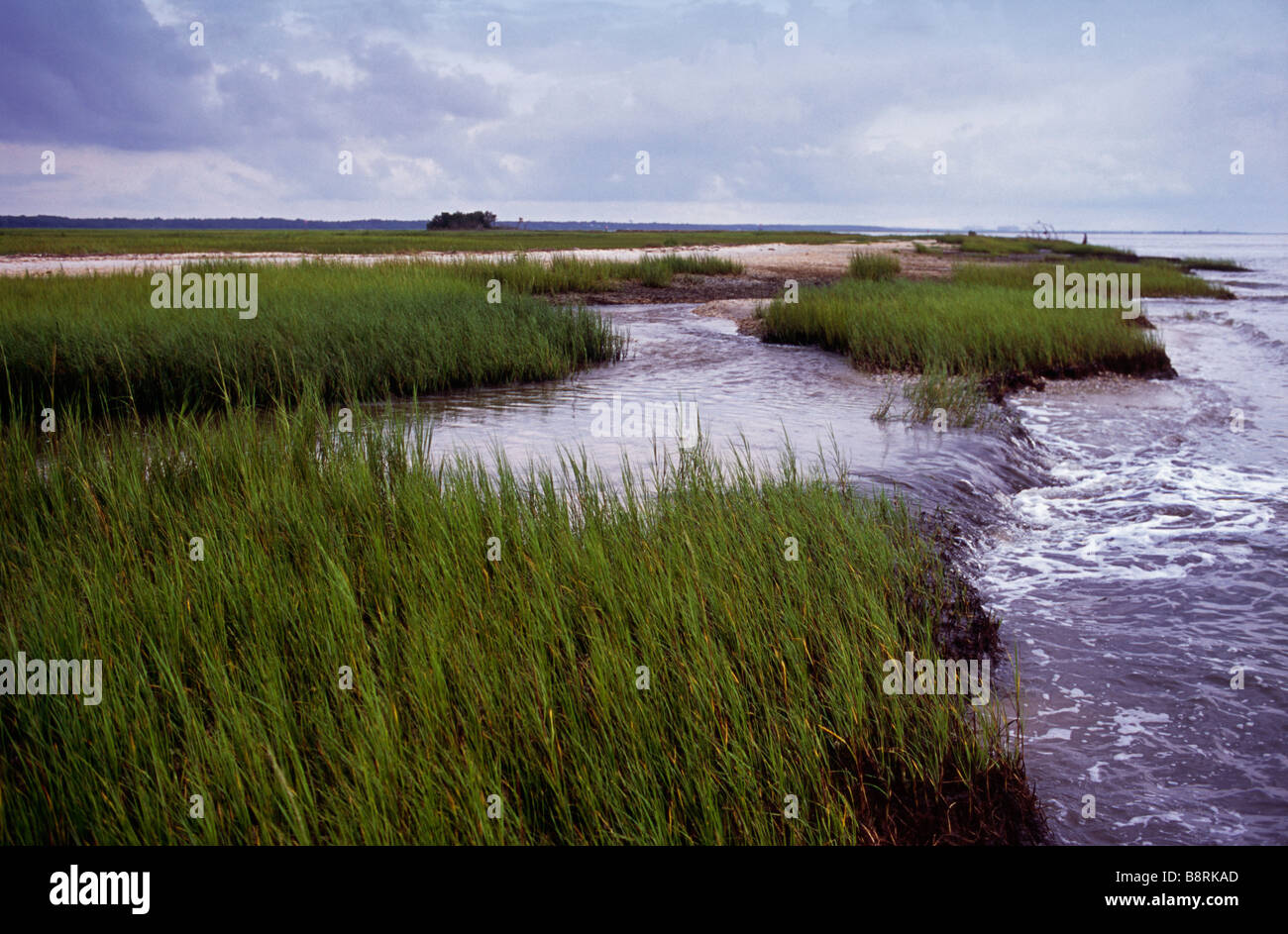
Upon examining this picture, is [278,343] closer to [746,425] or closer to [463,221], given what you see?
[746,425]

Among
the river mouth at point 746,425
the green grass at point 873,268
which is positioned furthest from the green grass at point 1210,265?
the river mouth at point 746,425

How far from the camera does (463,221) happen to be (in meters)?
117

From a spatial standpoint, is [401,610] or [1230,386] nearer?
[401,610]

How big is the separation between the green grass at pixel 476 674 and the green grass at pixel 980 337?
30.4 ft

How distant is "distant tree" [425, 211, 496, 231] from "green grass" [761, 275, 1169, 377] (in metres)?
104

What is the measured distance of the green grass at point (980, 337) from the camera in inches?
601

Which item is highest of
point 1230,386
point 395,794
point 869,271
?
point 869,271

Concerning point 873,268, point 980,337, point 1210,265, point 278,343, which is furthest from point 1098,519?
point 1210,265

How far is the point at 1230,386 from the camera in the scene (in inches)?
604

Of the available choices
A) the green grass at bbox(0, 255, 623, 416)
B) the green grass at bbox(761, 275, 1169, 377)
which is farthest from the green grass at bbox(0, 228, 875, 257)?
the green grass at bbox(761, 275, 1169, 377)

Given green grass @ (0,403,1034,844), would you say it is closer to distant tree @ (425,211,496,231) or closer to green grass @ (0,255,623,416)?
green grass @ (0,255,623,416)

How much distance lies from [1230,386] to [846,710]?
594 inches
